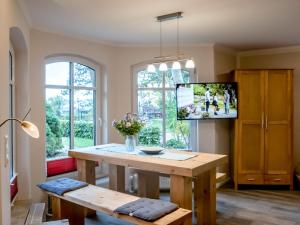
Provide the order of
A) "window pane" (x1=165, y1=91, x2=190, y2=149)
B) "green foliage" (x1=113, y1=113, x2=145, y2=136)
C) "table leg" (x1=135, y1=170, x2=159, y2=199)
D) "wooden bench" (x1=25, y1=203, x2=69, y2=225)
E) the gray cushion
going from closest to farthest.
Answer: "wooden bench" (x1=25, y1=203, x2=69, y2=225) → the gray cushion → "green foliage" (x1=113, y1=113, x2=145, y2=136) → "table leg" (x1=135, y1=170, x2=159, y2=199) → "window pane" (x1=165, y1=91, x2=190, y2=149)

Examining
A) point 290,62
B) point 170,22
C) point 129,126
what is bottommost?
point 129,126

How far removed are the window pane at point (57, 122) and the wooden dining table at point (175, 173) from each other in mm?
524

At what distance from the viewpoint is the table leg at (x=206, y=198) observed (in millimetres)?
3367

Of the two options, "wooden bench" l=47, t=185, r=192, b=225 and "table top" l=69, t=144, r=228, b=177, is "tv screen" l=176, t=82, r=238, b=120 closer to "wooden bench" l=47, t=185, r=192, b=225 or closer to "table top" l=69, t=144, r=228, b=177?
"table top" l=69, t=144, r=228, b=177

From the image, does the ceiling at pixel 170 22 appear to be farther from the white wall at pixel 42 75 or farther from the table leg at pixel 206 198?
the table leg at pixel 206 198

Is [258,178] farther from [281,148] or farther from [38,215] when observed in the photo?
[38,215]

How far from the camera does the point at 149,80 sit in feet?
16.1

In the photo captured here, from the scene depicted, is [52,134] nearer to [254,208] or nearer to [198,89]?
[198,89]

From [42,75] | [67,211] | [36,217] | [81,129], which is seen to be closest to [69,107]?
[81,129]

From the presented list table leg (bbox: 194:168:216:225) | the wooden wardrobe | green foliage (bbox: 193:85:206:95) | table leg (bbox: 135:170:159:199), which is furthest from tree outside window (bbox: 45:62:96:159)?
the wooden wardrobe

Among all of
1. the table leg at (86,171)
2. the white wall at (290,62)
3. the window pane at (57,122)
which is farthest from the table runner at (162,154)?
the white wall at (290,62)

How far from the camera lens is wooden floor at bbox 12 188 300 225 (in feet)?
11.9

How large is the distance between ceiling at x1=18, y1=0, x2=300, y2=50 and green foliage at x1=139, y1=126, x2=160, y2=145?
1421 mm

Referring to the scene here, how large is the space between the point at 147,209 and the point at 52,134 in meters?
2.17
